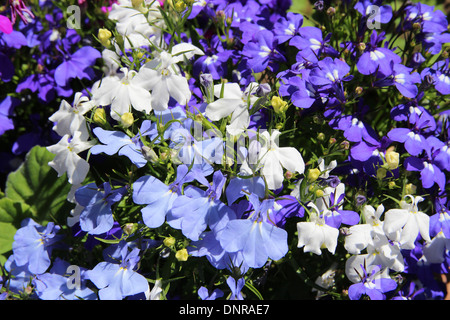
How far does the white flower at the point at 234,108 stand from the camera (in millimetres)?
901

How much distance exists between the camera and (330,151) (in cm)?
103

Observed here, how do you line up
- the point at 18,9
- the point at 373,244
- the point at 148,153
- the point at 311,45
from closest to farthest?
1. the point at 148,153
2. the point at 373,244
3. the point at 311,45
4. the point at 18,9

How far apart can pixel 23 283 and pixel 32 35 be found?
693 mm

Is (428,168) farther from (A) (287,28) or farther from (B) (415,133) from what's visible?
(A) (287,28)

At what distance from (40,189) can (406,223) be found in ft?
3.11

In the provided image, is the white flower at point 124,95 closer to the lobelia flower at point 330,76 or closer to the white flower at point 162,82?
the white flower at point 162,82

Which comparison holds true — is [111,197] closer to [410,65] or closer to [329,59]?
[329,59]

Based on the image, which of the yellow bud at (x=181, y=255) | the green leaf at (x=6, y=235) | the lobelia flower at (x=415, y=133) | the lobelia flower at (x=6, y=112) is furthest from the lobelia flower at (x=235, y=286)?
the lobelia flower at (x=6, y=112)

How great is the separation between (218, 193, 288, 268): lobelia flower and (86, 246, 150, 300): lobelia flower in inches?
8.5

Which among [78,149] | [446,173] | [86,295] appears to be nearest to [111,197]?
[78,149]

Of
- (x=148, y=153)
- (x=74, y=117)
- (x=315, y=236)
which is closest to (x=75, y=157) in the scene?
(x=74, y=117)

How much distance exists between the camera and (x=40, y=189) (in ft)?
4.12

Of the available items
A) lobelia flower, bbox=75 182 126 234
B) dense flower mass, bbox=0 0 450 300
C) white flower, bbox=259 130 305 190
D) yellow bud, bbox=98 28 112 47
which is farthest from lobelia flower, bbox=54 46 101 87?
white flower, bbox=259 130 305 190

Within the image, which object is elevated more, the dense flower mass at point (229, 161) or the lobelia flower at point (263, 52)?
the lobelia flower at point (263, 52)
